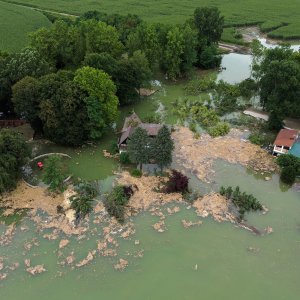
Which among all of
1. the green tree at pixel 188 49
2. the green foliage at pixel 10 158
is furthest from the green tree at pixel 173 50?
the green foliage at pixel 10 158

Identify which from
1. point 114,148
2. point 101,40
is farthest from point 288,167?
point 101,40

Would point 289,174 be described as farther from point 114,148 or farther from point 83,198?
point 83,198

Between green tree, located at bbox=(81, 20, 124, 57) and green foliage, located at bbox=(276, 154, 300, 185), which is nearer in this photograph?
green foliage, located at bbox=(276, 154, 300, 185)

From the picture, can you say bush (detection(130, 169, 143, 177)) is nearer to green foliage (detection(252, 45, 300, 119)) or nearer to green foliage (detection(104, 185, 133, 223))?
green foliage (detection(104, 185, 133, 223))

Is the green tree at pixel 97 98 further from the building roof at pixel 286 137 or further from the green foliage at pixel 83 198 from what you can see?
the building roof at pixel 286 137

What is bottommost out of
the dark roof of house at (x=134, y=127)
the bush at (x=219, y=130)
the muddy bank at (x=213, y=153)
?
the muddy bank at (x=213, y=153)

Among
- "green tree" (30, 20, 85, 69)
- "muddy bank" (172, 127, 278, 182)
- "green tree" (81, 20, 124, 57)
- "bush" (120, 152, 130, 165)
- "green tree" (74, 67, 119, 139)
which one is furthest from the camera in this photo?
"green tree" (30, 20, 85, 69)

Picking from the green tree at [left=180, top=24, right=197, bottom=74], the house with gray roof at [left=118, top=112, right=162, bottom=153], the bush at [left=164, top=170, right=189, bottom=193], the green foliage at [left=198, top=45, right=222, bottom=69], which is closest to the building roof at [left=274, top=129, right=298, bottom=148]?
the bush at [left=164, top=170, right=189, bottom=193]

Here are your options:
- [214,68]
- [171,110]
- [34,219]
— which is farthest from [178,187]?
[214,68]
